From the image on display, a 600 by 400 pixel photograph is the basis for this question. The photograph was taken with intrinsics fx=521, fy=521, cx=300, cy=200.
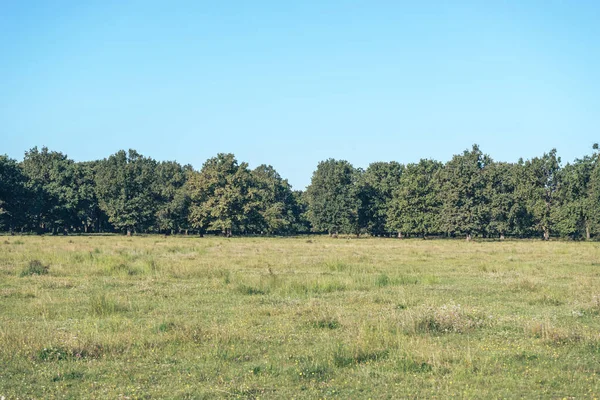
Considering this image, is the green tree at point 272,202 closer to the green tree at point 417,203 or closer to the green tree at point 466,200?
the green tree at point 417,203

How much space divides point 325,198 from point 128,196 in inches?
1530

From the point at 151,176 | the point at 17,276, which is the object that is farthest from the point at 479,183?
the point at 17,276

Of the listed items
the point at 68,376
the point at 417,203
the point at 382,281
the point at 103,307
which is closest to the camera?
the point at 68,376

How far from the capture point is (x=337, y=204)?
10450 centimetres

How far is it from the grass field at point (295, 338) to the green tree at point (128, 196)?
6863 centimetres

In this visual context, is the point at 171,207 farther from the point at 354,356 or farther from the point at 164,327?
the point at 354,356

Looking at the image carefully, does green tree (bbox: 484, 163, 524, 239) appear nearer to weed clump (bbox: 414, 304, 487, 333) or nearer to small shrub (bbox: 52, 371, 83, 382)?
weed clump (bbox: 414, 304, 487, 333)

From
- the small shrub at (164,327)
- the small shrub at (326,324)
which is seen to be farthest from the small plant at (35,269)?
the small shrub at (326,324)

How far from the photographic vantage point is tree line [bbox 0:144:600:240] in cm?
8600

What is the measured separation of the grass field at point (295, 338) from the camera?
29.1 feet

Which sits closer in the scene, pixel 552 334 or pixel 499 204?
pixel 552 334

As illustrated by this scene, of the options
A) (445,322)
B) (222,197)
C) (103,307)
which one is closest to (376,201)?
(222,197)

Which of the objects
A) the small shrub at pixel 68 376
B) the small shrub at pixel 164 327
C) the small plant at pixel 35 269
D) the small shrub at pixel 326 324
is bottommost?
the small shrub at pixel 68 376

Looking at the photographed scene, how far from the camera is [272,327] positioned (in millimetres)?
13203
